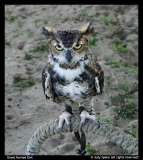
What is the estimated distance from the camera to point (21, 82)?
11.0 feet

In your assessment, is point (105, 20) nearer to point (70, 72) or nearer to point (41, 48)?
point (41, 48)

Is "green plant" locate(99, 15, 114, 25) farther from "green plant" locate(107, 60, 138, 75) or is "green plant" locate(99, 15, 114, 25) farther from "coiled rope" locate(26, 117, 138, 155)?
"coiled rope" locate(26, 117, 138, 155)

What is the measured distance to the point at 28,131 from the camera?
2.80 metres

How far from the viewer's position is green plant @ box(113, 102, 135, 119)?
291 centimetres

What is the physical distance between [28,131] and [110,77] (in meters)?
1.09

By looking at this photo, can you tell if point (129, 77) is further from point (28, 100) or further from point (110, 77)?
point (28, 100)

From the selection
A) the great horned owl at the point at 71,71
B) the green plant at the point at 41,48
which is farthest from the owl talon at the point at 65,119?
the green plant at the point at 41,48

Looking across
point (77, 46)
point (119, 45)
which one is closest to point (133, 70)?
point (119, 45)

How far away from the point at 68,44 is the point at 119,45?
2.18m

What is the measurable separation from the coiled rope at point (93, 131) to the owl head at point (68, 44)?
36 cm

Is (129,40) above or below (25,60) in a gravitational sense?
above

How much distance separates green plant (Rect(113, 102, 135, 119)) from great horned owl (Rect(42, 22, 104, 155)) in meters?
0.87

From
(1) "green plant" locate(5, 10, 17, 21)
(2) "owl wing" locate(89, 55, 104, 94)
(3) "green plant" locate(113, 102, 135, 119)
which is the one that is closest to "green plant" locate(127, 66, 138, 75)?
(3) "green plant" locate(113, 102, 135, 119)

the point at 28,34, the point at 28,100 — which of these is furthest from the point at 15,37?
the point at 28,100
